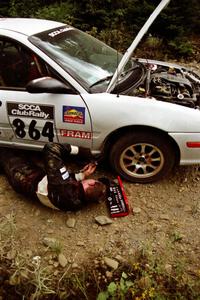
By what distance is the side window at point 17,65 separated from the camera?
12.6 feet

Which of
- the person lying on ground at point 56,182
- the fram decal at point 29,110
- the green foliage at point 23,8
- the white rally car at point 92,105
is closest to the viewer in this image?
the person lying on ground at point 56,182

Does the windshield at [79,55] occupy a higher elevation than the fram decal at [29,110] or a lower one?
higher

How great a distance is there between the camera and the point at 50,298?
3072 mm

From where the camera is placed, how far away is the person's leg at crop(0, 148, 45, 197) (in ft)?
12.5

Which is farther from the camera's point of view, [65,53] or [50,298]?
[65,53]

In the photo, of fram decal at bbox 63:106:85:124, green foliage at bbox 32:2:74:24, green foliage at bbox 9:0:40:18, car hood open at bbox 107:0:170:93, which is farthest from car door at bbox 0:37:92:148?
green foliage at bbox 9:0:40:18

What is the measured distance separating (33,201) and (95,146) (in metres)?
0.85

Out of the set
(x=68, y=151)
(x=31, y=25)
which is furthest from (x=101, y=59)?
(x=68, y=151)

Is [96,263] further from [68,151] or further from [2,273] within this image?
[68,151]

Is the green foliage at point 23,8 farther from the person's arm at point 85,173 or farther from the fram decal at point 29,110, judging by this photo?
the person's arm at point 85,173

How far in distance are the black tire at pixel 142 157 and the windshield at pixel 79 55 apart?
637 mm

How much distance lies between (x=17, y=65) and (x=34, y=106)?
475 mm

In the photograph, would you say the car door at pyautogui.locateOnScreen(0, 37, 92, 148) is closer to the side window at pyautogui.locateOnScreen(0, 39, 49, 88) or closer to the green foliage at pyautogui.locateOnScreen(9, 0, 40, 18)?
the side window at pyautogui.locateOnScreen(0, 39, 49, 88)

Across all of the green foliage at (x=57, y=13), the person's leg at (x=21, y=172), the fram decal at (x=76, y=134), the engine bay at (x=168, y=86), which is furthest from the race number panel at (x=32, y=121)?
the green foliage at (x=57, y=13)
